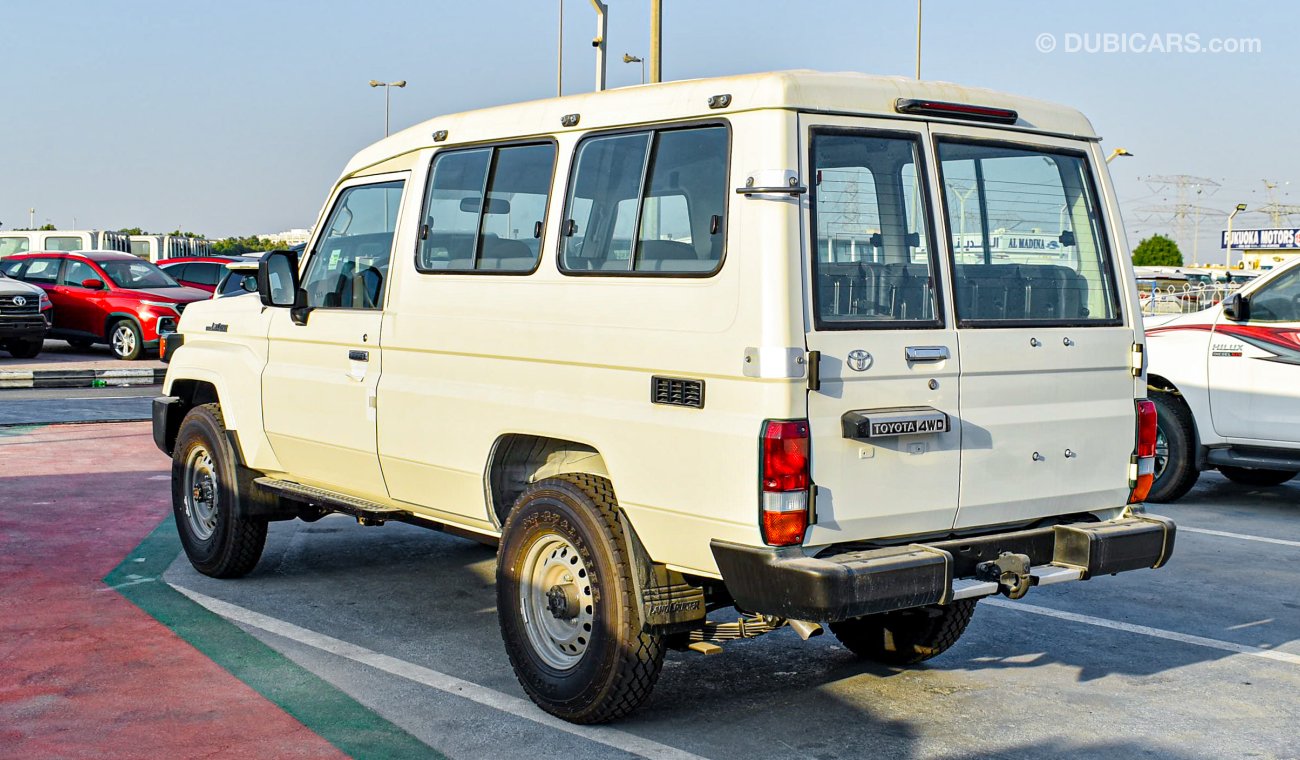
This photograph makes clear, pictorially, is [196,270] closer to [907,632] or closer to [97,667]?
[97,667]

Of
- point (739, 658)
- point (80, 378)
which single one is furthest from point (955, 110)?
point (80, 378)

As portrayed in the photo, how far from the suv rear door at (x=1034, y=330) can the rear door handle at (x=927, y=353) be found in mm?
106

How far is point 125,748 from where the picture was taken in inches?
193

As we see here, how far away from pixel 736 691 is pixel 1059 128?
2690mm

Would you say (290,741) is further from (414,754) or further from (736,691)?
(736,691)

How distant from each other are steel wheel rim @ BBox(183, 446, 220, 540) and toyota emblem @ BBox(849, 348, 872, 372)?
172 inches

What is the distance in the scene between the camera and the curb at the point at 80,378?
699 inches

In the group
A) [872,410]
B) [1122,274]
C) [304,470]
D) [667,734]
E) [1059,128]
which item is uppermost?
[1059,128]

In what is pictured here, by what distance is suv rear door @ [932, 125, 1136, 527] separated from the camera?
505 cm

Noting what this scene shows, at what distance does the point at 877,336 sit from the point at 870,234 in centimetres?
40

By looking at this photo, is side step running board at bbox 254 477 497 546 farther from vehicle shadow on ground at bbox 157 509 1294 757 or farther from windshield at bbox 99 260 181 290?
windshield at bbox 99 260 181 290

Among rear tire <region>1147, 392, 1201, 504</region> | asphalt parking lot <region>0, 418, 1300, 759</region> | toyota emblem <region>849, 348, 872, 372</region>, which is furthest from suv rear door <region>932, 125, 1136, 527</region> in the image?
rear tire <region>1147, 392, 1201, 504</region>

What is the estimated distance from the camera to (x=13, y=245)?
100 feet

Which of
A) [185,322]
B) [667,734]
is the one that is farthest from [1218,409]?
[185,322]
